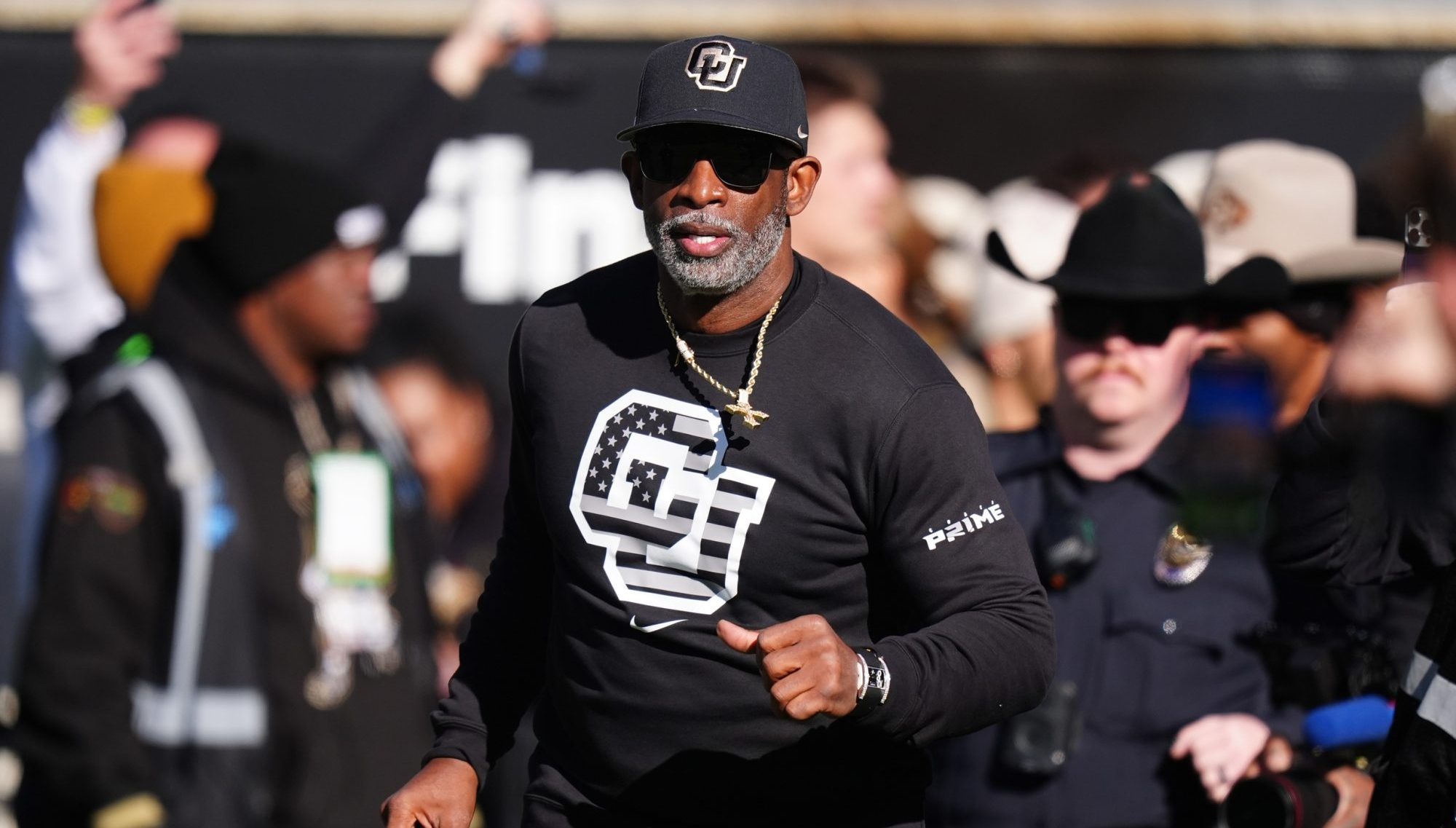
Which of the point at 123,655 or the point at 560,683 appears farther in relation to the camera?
the point at 123,655

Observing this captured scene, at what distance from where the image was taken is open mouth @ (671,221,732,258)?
3.02 metres

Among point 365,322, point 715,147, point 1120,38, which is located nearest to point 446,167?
point 365,322

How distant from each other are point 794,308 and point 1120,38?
4.12 m

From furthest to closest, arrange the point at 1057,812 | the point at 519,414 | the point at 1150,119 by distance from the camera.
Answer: the point at 1150,119 < the point at 1057,812 < the point at 519,414

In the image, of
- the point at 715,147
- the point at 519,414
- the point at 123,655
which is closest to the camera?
the point at 715,147

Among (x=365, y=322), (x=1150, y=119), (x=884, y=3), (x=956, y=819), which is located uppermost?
(x=884, y=3)

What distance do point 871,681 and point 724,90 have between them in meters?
0.91

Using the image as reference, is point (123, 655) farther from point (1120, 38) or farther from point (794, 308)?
point (1120, 38)

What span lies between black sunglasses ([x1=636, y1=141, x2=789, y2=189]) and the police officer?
1.25m

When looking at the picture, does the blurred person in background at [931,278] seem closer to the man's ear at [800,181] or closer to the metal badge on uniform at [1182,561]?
the metal badge on uniform at [1182,561]

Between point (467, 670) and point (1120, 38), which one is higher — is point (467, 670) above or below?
below

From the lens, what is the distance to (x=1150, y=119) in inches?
268

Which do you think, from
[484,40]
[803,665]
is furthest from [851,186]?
[803,665]

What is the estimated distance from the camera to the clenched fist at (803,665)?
2525 millimetres
